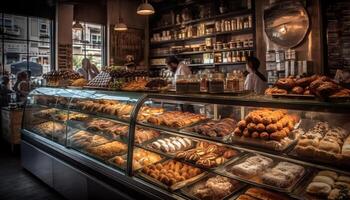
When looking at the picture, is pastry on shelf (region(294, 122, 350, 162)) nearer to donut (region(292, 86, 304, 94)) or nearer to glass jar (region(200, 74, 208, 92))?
donut (region(292, 86, 304, 94))

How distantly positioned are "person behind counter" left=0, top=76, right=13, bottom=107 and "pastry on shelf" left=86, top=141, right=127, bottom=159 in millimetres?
4826

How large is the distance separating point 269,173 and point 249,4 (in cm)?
505

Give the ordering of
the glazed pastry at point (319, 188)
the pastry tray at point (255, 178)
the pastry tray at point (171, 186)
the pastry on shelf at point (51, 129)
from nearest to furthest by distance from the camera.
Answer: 1. the glazed pastry at point (319, 188)
2. the pastry tray at point (255, 178)
3. the pastry tray at point (171, 186)
4. the pastry on shelf at point (51, 129)

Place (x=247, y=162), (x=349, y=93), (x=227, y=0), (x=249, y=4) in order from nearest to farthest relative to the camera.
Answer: (x=349, y=93) → (x=247, y=162) → (x=249, y=4) → (x=227, y=0)

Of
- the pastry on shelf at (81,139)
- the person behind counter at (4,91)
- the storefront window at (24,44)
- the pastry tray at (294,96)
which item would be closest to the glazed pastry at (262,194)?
the pastry tray at (294,96)

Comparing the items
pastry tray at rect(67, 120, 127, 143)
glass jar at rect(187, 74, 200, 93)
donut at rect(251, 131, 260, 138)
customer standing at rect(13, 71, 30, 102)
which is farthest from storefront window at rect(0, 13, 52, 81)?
donut at rect(251, 131, 260, 138)

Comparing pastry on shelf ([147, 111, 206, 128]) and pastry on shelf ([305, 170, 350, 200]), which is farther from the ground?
pastry on shelf ([147, 111, 206, 128])

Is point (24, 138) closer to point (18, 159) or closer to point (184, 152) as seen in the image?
point (18, 159)

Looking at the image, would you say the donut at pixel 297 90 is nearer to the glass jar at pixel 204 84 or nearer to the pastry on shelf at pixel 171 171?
the glass jar at pixel 204 84

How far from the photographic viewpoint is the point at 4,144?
6.59 metres

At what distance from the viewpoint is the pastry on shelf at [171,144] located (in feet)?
9.00

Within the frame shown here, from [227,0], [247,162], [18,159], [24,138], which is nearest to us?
[247,162]

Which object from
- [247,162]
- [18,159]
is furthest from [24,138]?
[247,162]

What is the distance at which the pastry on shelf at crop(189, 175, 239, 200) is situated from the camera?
214 centimetres
